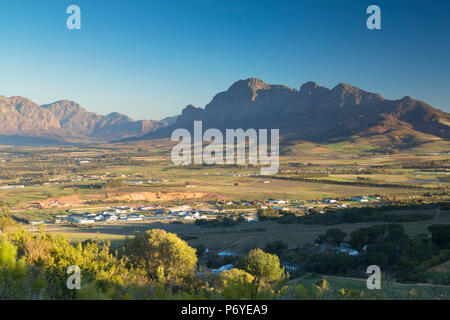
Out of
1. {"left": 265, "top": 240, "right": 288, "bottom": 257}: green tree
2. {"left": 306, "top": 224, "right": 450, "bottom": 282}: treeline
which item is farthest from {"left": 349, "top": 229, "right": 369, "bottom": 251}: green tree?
{"left": 265, "top": 240, "right": 288, "bottom": 257}: green tree

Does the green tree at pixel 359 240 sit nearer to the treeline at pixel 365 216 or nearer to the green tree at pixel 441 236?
the green tree at pixel 441 236

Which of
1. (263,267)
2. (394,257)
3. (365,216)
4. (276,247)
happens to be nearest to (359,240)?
(394,257)

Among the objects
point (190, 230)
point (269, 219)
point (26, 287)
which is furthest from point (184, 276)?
point (269, 219)

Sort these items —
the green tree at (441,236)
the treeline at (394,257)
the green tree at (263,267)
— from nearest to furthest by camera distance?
the green tree at (263,267)
the treeline at (394,257)
the green tree at (441,236)

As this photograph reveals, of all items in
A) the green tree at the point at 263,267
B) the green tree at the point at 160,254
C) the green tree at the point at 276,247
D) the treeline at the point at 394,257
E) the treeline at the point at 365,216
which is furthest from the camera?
the treeline at the point at 365,216

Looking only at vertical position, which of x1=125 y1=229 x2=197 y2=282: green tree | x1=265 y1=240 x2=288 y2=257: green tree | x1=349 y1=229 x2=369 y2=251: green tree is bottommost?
→ x1=265 y1=240 x2=288 y2=257: green tree

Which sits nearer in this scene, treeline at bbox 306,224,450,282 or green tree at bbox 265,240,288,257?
treeline at bbox 306,224,450,282

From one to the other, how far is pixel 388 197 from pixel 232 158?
9030 centimetres

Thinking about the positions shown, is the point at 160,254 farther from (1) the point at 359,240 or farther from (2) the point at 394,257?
(1) the point at 359,240

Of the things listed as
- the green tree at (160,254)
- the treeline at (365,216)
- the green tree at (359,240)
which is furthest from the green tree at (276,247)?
the green tree at (160,254)

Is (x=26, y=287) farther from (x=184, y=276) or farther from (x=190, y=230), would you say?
(x=190, y=230)

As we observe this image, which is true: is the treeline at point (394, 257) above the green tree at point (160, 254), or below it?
below

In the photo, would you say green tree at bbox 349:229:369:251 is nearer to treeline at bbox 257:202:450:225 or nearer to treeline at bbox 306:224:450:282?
treeline at bbox 306:224:450:282
